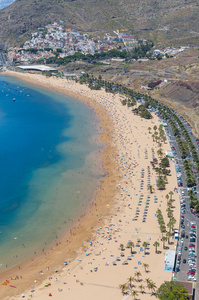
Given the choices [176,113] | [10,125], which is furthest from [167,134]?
[10,125]

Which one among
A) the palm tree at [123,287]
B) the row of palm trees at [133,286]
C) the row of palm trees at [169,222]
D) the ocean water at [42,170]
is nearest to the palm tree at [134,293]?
the row of palm trees at [133,286]

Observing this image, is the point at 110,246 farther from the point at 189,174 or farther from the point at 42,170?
the point at 42,170

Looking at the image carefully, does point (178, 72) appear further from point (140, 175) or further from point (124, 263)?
point (124, 263)

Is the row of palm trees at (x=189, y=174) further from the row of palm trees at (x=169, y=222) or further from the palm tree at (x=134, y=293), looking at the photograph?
the palm tree at (x=134, y=293)

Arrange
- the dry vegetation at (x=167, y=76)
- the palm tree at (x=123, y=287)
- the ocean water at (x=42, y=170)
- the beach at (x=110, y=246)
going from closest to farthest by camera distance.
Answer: the palm tree at (x=123, y=287) → the beach at (x=110, y=246) → the ocean water at (x=42, y=170) → the dry vegetation at (x=167, y=76)

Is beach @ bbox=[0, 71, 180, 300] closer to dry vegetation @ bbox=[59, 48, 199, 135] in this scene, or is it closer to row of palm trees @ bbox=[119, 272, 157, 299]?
row of palm trees @ bbox=[119, 272, 157, 299]

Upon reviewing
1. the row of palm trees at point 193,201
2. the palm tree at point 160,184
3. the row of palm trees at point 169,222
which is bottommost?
the row of palm trees at point 169,222

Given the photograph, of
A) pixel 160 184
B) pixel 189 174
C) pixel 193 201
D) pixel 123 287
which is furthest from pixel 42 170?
pixel 123 287

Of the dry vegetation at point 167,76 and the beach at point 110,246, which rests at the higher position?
the dry vegetation at point 167,76
